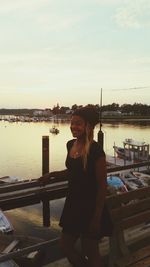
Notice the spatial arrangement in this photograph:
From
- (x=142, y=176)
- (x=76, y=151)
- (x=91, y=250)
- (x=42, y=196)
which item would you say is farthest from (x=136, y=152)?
(x=76, y=151)

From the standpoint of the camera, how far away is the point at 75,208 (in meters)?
3.83

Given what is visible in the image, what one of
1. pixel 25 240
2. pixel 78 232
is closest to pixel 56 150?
pixel 25 240

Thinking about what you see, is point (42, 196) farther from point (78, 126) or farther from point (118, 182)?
point (118, 182)

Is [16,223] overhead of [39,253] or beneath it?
beneath

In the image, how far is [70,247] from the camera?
4.00 metres

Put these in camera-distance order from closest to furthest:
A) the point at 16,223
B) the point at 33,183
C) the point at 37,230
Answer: the point at 33,183, the point at 37,230, the point at 16,223

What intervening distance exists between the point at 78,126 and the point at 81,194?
0.72 metres

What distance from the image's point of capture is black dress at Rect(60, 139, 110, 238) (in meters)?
3.71

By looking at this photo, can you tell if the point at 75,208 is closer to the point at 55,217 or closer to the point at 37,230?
the point at 37,230

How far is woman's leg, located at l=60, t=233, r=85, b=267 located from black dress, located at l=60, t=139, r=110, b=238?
0.09 meters

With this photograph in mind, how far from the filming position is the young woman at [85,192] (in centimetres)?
370

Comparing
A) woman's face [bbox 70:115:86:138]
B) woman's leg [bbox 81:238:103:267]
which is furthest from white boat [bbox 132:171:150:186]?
woman's face [bbox 70:115:86:138]

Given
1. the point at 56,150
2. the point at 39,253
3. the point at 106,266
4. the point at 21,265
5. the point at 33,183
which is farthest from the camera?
the point at 56,150

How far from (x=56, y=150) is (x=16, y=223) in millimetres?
55420
